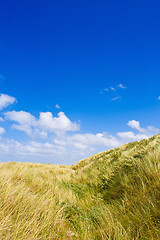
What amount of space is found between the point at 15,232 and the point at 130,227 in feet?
6.19

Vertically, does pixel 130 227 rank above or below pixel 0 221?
below

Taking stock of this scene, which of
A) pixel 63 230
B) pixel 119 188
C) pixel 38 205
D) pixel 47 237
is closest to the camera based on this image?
pixel 47 237

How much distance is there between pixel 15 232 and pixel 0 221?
0.28 metres

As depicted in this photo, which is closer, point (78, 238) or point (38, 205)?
point (78, 238)

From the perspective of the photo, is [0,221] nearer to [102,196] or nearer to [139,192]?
[139,192]

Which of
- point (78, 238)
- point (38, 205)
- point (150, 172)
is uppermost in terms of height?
point (150, 172)

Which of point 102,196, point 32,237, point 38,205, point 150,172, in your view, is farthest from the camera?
point 102,196

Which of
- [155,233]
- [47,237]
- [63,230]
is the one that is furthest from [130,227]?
[47,237]

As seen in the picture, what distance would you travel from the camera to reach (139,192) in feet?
10.8

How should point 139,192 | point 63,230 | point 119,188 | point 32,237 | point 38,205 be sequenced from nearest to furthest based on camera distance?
point 32,237 → point 63,230 → point 38,205 → point 139,192 → point 119,188

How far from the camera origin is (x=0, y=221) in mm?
2176

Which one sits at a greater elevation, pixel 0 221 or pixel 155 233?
pixel 0 221

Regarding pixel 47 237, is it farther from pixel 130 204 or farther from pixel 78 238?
pixel 130 204

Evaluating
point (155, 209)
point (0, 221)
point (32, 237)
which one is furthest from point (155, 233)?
point (0, 221)
